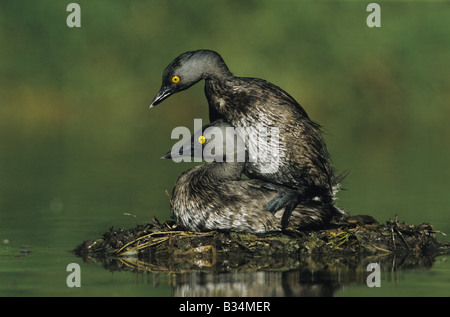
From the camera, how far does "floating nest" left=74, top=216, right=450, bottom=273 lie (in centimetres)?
1030

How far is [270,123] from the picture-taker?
11266 mm

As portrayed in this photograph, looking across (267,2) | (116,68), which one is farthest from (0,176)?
(267,2)

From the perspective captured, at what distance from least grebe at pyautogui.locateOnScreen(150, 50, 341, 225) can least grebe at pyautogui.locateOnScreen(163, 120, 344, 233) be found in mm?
127

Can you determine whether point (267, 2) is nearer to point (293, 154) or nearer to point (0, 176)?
point (0, 176)

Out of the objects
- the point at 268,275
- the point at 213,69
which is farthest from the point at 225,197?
the point at 268,275

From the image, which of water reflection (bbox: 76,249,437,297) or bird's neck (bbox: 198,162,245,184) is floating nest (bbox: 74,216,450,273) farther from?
bird's neck (bbox: 198,162,245,184)

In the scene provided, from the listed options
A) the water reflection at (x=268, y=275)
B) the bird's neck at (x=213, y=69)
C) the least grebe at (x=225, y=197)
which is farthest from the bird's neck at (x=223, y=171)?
the water reflection at (x=268, y=275)

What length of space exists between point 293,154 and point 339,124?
22.3m

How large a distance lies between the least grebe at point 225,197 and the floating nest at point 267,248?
191 mm

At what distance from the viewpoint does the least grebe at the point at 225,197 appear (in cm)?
1112

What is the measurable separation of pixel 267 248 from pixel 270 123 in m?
1.53

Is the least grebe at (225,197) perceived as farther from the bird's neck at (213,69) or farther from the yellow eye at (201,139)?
the bird's neck at (213,69)

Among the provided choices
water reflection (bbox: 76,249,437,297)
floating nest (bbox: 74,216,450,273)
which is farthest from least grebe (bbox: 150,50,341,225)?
water reflection (bbox: 76,249,437,297)

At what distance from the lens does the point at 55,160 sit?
22.9 meters
